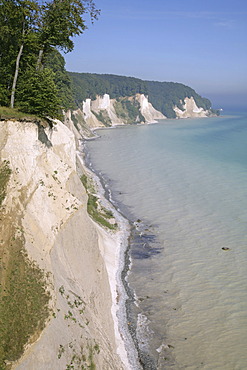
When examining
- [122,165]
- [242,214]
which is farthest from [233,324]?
[122,165]

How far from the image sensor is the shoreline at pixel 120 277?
47.6 ft

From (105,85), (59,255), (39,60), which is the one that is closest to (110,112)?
(105,85)

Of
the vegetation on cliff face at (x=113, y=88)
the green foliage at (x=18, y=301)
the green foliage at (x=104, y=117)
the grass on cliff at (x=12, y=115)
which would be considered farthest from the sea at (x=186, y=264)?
the green foliage at (x=104, y=117)

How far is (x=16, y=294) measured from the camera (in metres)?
11.3

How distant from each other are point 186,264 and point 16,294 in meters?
13.5

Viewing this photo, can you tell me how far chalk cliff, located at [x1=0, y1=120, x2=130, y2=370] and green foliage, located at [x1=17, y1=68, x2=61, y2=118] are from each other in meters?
1.41

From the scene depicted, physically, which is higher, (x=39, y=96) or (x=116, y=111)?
(x=39, y=96)

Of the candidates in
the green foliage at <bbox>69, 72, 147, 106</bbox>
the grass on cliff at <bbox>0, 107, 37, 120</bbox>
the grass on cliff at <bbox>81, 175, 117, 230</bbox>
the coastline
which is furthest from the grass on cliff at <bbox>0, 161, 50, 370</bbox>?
the green foliage at <bbox>69, 72, 147, 106</bbox>

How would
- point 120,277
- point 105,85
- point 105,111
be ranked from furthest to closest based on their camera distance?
point 105,85, point 105,111, point 120,277

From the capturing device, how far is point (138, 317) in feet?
55.8

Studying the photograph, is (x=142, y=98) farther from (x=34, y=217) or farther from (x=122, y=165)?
(x=34, y=217)

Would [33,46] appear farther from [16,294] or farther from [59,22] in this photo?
[16,294]

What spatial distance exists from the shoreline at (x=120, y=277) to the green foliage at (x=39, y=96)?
8.46 m

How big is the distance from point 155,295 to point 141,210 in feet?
44.5
